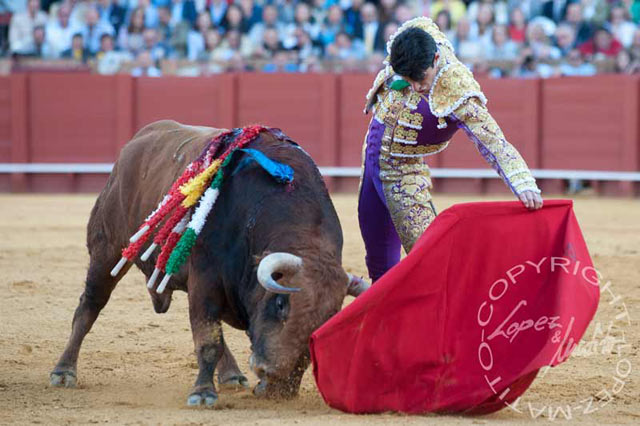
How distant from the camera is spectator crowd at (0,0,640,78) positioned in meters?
9.99

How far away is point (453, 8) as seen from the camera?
10.4 meters

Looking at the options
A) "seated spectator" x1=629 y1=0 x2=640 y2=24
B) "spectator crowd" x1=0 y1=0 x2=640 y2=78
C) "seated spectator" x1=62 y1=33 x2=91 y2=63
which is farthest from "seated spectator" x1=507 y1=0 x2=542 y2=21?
"seated spectator" x1=62 y1=33 x2=91 y2=63

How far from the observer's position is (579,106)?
400 inches

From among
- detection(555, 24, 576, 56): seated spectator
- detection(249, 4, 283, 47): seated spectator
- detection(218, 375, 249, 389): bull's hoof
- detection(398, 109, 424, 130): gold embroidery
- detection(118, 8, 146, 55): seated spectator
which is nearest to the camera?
detection(398, 109, 424, 130): gold embroidery

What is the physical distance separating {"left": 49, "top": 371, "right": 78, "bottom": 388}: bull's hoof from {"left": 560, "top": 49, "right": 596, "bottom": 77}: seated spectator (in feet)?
23.7

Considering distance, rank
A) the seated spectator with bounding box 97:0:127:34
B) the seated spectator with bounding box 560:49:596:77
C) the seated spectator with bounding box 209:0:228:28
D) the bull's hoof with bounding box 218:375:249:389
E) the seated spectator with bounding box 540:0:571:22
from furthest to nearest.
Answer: the seated spectator with bounding box 97:0:127:34 → the seated spectator with bounding box 209:0:228:28 → the seated spectator with bounding box 540:0:571:22 → the seated spectator with bounding box 560:49:596:77 → the bull's hoof with bounding box 218:375:249:389

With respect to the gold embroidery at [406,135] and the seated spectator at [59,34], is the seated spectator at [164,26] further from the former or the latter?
the gold embroidery at [406,135]

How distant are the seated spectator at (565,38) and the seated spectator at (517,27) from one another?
310 millimetres

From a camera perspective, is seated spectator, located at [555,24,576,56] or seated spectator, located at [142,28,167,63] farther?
seated spectator, located at [142,28,167,63]

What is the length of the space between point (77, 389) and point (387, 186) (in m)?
1.22

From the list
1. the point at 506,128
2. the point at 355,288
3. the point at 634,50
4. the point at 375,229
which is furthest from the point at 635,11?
the point at 355,288

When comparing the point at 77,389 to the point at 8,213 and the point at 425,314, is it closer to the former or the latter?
the point at 425,314

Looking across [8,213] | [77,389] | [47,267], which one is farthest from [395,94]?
[8,213]

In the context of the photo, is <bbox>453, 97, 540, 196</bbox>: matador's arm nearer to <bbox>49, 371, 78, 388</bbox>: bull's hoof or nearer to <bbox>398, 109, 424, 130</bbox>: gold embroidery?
<bbox>398, 109, 424, 130</bbox>: gold embroidery
